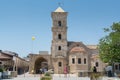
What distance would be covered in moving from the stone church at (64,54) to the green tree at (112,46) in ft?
74.7

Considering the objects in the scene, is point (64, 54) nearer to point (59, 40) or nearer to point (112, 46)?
point (59, 40)

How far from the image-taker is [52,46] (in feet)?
276

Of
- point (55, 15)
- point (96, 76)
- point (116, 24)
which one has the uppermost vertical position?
point (55, 15)

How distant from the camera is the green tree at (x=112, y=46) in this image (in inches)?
2234

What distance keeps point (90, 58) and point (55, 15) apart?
1426cm

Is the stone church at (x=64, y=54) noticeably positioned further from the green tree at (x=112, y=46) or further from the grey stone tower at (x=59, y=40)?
the green tree at (x=112, y=46)

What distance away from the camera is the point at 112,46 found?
5759cm

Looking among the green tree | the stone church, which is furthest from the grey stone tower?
the green tree

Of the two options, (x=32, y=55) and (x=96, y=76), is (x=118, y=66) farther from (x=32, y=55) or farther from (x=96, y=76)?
(x=96, y=76)

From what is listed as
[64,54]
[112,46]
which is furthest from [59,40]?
[112,46]

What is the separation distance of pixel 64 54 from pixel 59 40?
383 cm

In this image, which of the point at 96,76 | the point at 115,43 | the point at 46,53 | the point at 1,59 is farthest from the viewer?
the point at 46,53

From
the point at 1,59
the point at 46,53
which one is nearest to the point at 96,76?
the point at 1,59

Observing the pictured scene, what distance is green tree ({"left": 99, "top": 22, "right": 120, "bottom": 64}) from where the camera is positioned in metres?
56.8
